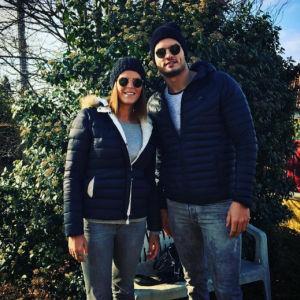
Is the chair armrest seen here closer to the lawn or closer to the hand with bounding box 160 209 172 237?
the lawn

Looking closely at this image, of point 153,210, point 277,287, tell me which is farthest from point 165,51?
point 277,287

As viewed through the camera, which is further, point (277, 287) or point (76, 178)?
point (277, 287)

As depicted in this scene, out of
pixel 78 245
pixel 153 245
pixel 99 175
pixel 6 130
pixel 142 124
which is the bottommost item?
pixel 153 245

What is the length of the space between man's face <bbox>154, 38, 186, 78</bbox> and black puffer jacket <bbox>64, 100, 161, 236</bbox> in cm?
56

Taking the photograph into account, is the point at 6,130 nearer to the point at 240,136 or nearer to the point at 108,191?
the point at 108,191

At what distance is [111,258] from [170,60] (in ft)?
4.90

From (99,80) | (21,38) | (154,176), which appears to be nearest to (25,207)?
(99,80)

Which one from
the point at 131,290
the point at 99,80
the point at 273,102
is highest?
→ the point at 99,80

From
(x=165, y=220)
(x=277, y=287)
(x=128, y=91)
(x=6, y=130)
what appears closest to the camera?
(x=128, y=91)

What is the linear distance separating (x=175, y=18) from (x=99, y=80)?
1244 mm

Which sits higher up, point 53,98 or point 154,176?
point 53,98

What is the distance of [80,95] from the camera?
3.51 meters

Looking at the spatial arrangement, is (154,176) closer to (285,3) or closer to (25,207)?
(25,207)

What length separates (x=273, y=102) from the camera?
4043 millimetres
